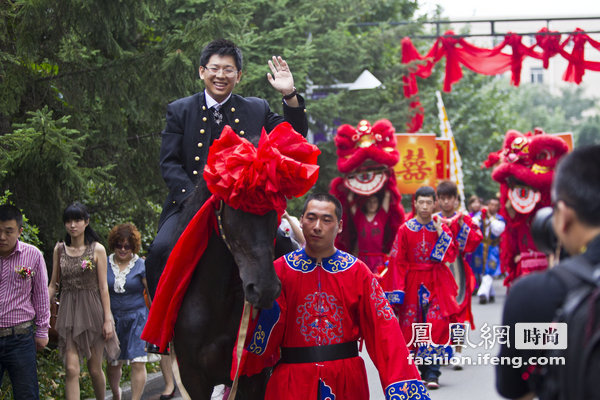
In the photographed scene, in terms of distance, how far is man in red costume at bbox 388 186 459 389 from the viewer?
1093 centimetres

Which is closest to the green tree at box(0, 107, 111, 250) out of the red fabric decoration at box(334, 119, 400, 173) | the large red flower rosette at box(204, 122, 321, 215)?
the large red flower rosette at box(204, 122, 321, 215)

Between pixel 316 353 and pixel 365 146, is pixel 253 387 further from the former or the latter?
pixel 365 146

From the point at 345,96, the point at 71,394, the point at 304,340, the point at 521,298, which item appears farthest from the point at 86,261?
the point at 345,96

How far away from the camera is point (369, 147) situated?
512 inches

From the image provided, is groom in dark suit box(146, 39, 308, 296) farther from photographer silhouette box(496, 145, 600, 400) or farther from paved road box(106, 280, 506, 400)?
paved road box(106, 280, 506, 400)

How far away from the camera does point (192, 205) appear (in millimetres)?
5660

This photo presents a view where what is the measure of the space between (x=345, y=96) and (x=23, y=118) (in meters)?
11.8

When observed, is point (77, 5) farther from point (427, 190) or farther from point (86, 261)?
point (427, 190)

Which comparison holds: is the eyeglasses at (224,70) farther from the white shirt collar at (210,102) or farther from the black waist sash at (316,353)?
the black waist sash at (316,353)

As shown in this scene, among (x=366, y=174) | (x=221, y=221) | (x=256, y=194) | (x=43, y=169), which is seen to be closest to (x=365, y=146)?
(x=366, y=174)

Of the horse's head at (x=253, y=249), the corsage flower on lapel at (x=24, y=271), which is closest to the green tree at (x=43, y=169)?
the corsage flower on lapel at (x=24, y=271)

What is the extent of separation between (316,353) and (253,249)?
3.08 ft

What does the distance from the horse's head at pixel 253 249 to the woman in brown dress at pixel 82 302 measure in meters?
4.04

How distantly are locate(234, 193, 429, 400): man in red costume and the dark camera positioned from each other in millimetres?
2105
